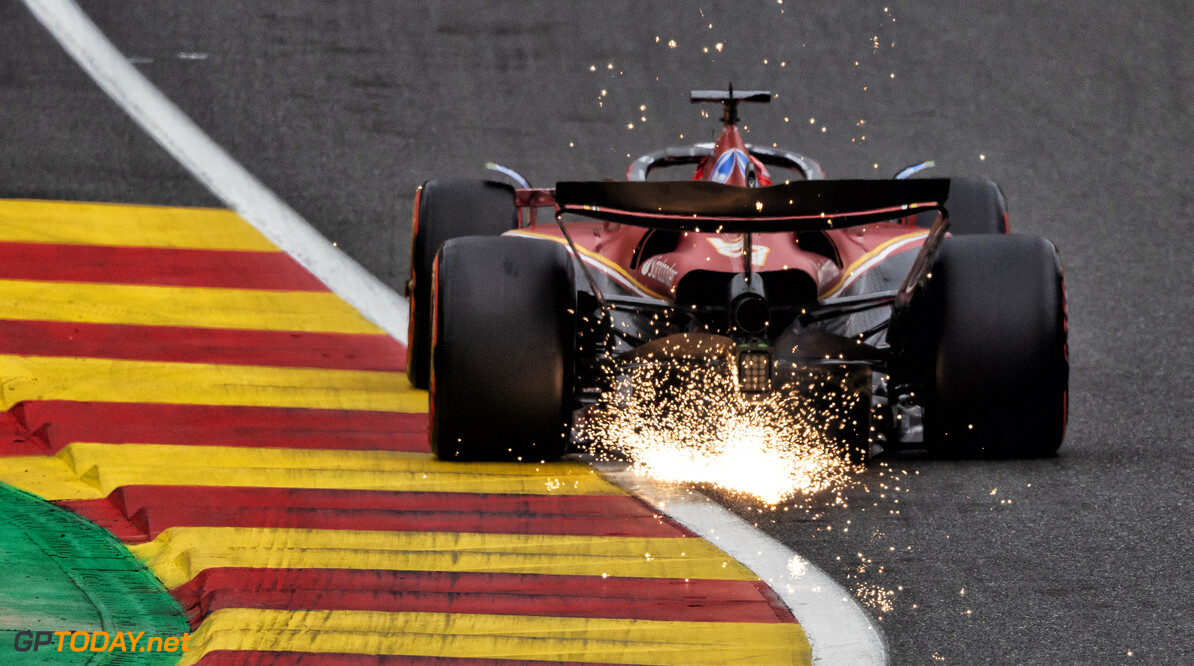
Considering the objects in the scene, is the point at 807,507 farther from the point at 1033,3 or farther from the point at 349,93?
the point at 1033,3

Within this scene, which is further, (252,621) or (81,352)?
(81,352)

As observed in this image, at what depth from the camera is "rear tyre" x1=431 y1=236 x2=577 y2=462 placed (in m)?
6.00

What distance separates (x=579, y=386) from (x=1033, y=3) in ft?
32.5

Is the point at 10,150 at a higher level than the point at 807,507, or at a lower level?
higher

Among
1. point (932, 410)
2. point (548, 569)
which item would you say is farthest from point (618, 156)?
point (548, 569)

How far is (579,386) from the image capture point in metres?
6.36

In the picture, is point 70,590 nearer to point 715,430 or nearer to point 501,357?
point 501,357

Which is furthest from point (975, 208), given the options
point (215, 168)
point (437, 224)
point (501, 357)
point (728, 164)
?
point (215, 168)

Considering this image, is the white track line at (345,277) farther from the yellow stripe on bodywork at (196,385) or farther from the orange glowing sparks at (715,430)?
the yellow stripe on bodywork at (196,385)

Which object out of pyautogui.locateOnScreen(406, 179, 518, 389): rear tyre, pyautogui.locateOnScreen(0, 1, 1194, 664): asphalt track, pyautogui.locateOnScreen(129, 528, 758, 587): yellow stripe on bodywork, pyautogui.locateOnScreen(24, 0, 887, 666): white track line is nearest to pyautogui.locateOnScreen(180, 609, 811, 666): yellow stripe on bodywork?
pyautogui.locateOnScreen(24, 0, 887, 666): white track line

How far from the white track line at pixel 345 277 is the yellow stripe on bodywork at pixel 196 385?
1107 mm

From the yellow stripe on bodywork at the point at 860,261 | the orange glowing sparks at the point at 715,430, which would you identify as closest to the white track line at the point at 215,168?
the orange glowing sparks at the point at 715,430

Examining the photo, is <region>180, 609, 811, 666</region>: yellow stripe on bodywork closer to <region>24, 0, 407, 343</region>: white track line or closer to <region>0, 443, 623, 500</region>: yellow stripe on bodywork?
<region>0, 443, 623, 500</region>: yellow stripe on bodywork

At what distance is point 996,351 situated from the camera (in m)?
6.03
